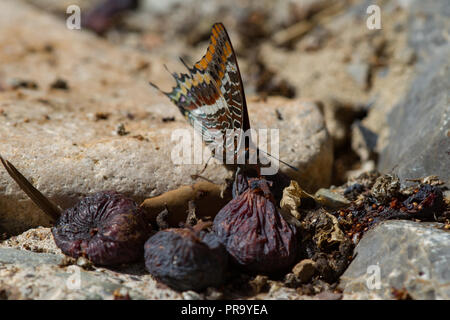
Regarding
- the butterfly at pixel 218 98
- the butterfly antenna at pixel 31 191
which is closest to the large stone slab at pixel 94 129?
the butterfly antenna at pixel 31 191

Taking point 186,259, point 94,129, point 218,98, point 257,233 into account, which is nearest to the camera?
point 186,259

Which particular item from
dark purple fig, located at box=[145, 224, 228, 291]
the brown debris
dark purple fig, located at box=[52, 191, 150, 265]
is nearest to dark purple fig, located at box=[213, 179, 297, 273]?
dark purple fig, located at box=[145, 224, 228, 291]

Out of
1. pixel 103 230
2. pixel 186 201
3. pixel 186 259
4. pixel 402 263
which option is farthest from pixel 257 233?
pixel 103 230

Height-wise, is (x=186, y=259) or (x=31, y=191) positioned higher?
(x=31, y=191)

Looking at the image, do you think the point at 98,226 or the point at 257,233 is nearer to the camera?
the point at 257,233

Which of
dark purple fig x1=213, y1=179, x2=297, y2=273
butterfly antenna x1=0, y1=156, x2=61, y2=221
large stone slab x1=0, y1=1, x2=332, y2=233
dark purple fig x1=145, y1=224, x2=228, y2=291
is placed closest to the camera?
dark purple fig x1=145, y1=224, x2=228, y2=291

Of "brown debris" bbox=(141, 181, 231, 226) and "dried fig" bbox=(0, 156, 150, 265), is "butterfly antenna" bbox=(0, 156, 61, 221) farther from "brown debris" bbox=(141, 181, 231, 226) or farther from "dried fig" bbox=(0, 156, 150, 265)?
"brown debris" bbox=(141, 181, 231, 226)

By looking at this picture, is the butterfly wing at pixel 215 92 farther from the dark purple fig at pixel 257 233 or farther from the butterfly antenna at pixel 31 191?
the butterfly antenna at pixel 31 191

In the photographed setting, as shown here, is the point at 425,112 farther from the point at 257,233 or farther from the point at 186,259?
the point at 186,259
